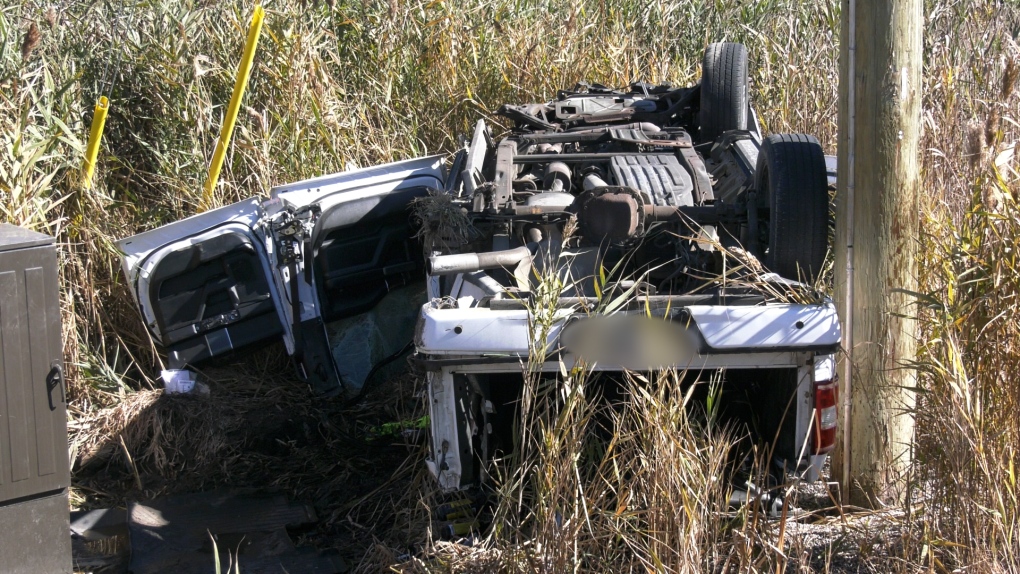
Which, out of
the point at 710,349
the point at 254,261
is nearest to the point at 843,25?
the point at 710,349

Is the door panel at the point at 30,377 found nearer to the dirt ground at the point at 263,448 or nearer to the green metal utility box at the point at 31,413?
the green metal utility box at the point at 31,413

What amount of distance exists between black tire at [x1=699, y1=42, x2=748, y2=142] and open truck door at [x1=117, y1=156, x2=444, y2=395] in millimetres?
1854

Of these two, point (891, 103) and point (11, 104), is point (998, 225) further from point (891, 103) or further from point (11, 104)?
point (11, 104)

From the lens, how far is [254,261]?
15.9 ft

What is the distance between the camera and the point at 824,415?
314 centimetres

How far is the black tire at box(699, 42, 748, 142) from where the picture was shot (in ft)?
18.6

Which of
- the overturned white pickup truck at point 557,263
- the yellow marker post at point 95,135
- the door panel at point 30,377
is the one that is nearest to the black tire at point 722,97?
the overturned white pickup truck at point 557,263

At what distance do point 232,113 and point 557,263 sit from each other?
10.4ft

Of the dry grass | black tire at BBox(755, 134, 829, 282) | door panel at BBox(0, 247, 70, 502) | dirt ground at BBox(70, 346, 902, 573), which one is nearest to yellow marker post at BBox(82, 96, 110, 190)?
the dry grass

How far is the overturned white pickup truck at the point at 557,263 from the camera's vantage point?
3062mm

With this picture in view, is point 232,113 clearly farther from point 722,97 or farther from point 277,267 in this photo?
point 722,97

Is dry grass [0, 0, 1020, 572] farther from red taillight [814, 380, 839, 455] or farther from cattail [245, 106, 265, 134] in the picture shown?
red taillight [814, 380, 839, 455]

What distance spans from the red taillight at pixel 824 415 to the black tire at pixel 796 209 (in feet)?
2.41

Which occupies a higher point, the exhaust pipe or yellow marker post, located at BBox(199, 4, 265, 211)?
yellow marker post, located at BBox(199, 4, 265, 211)
